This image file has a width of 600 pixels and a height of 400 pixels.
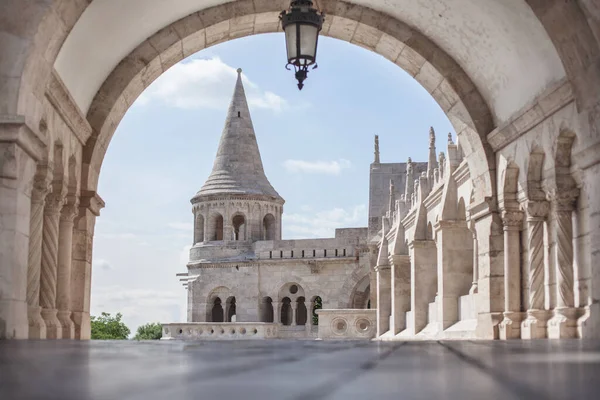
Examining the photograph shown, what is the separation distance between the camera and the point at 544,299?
854 cm

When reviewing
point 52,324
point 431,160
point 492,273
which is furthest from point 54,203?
point 431,160

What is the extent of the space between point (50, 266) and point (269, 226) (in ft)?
110

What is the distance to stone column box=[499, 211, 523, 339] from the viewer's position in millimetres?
8969

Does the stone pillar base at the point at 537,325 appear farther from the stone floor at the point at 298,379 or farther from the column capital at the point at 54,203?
the stone floor at the point at 298,379

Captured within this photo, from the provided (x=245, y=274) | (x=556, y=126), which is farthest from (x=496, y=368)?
(x=245, y=274)

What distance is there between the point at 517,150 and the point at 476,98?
3.50 ft

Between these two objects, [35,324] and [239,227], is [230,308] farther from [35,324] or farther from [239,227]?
[35,324]

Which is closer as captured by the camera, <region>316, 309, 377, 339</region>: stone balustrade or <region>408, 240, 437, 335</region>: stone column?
<region>408, 240, 437, 335</region>: stone column

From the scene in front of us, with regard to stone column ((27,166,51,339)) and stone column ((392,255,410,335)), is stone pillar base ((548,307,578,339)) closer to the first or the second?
stone column ((27,166,51,339))

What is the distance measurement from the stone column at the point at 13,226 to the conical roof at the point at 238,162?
3407 centimetres

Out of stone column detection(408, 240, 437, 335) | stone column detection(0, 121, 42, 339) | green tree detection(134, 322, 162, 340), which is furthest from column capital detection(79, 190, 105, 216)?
green tree detection(134, 322, 162, 340)

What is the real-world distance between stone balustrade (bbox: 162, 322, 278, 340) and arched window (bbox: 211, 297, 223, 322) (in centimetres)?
1043

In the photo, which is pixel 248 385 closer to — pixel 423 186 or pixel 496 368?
pixel 496 368

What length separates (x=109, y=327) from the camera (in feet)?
195
